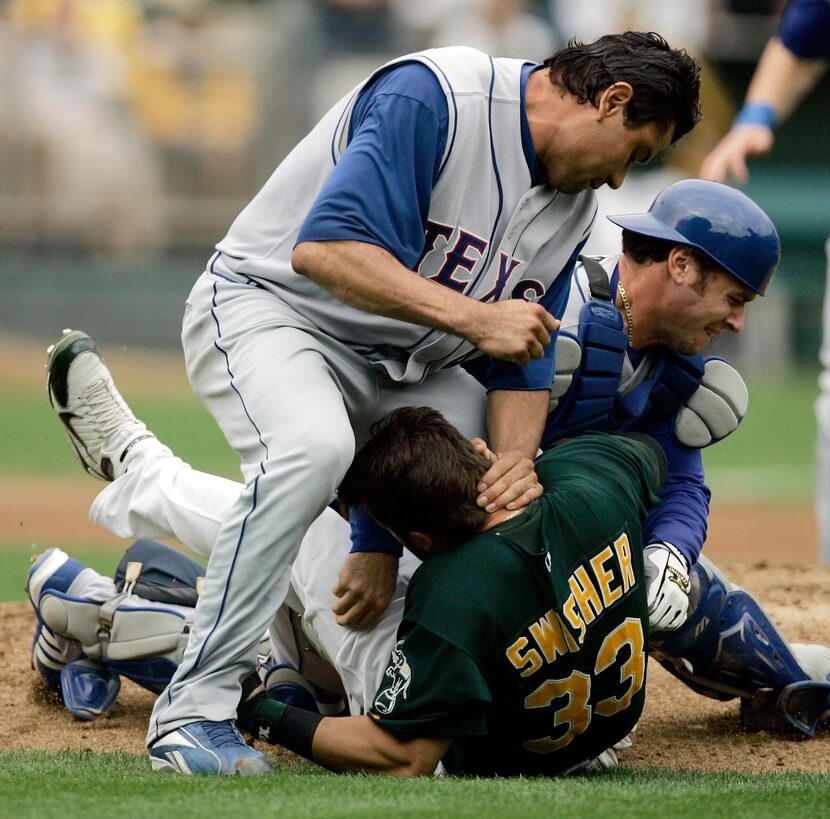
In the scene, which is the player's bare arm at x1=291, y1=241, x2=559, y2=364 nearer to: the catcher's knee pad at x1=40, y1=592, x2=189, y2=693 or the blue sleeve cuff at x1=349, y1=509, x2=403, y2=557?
the blue sleeve cuff at x1=349, y1=509, x2=403, y2=557

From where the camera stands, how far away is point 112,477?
4.05m

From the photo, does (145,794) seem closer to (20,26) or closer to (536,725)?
(536,725)

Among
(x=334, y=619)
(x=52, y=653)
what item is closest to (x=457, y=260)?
(x=334, y=619)

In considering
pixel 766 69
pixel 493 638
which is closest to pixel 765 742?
pixel 493 638

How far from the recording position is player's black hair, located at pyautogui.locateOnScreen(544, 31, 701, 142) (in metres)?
3.14

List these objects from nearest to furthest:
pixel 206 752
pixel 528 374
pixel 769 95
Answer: pixel 206 752, pixel 528 374, pixel 769 95

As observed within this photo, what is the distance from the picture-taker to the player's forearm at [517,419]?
131 inches

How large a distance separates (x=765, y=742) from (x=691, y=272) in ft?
4.11

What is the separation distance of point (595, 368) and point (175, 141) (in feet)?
49.0

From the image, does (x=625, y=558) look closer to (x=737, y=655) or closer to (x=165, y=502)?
(x=737, y=655)

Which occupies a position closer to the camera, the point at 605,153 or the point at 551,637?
the point at 551,637

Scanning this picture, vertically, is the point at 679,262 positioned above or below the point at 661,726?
above

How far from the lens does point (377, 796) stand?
2.50m

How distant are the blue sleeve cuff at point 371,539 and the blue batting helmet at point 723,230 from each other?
103 centimetres
